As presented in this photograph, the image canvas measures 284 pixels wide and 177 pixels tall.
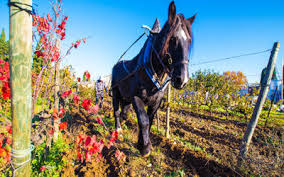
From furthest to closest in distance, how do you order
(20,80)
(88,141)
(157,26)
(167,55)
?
1. (157,26)
2. (167,55)
3. (88,141)
4. (20,80)

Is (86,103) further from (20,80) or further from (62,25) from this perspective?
(62,25)

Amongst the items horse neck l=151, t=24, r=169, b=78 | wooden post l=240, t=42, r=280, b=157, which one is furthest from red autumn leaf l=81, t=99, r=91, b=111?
wooden post l=240, t=42, r=280, b=157

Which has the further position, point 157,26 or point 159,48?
point 157,26

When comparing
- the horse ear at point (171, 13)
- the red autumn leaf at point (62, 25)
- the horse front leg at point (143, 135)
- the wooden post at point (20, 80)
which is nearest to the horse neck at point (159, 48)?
the horse ear at point (171, 13)

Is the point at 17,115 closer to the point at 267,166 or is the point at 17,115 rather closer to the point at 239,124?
the point at 267,166

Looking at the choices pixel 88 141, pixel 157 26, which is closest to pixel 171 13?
pixel 157 26

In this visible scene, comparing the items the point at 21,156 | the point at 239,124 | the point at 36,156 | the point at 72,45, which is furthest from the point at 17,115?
the point at 239,124

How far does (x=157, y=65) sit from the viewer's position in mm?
2367

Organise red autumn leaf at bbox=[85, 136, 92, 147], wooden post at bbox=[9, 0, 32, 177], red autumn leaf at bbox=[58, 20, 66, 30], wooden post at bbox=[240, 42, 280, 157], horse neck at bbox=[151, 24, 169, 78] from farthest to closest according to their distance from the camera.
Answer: wooden post at bbox=[240, 42, 280, 157] < horse neck at bbox=[151, 24, 169, 78] < red autumn leaf at bbox=[58, 20, 66, 30] < red autumn leaf at bbox=[85, 136, 92, 147] < wooden post at bbox=[9, 0, 32, 177]

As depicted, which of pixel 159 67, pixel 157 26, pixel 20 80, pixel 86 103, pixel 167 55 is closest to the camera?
pixel 20 80

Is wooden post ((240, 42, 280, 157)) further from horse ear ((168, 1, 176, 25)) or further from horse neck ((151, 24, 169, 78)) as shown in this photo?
horse ear ((168, 1, 176, 25))

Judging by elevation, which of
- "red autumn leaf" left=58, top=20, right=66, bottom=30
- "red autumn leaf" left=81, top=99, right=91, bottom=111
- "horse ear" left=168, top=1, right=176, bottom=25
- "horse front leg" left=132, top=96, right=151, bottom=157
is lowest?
"horse front leg" left=132, top=96, right=151, bottom=157

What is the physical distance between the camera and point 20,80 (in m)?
1.15

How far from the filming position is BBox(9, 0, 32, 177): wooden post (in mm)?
1110
